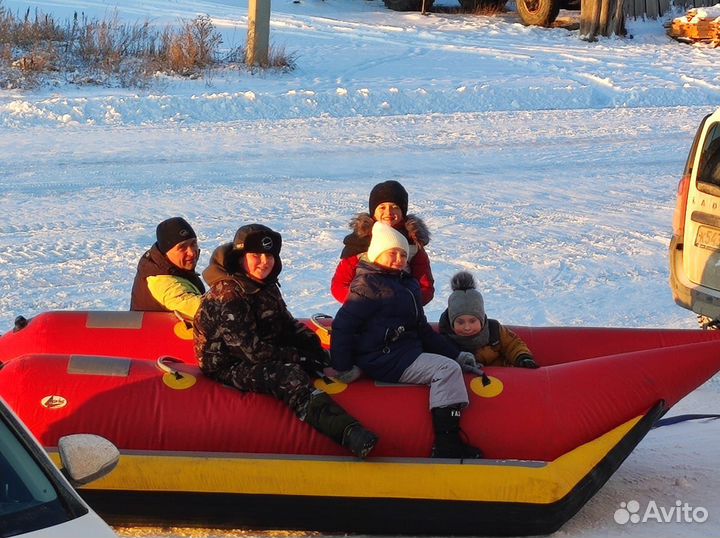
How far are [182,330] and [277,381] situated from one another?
1.21m

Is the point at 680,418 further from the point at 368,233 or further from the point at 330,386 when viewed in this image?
the point at 330,386

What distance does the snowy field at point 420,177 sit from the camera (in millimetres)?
8094

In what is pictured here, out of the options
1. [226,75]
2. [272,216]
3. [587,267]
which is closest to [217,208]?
[272,216]

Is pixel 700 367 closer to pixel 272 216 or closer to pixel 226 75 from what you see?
pixel 272 216

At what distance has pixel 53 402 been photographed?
5020mm

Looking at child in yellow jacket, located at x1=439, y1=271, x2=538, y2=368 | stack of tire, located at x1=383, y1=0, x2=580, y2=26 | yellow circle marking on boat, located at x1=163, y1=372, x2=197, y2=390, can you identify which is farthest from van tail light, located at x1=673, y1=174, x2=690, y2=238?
stack of tire, located at x1=383, y1=0, x2=580, y2=26

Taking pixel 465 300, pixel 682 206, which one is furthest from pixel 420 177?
pixel 465 300

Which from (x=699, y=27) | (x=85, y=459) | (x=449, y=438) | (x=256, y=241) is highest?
(x=699, y=27)

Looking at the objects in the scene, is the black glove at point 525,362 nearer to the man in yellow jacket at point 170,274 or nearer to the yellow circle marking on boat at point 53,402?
the man in yellow jacket at point 170,274

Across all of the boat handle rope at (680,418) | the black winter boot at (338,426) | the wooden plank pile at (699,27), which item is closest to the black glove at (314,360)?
the black winter boot at (338,426)

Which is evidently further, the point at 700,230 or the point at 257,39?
the point at 257,39

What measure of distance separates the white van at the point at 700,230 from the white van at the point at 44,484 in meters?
4.52

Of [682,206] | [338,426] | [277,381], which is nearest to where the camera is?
[338,426]

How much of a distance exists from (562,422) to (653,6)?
20452 mm
